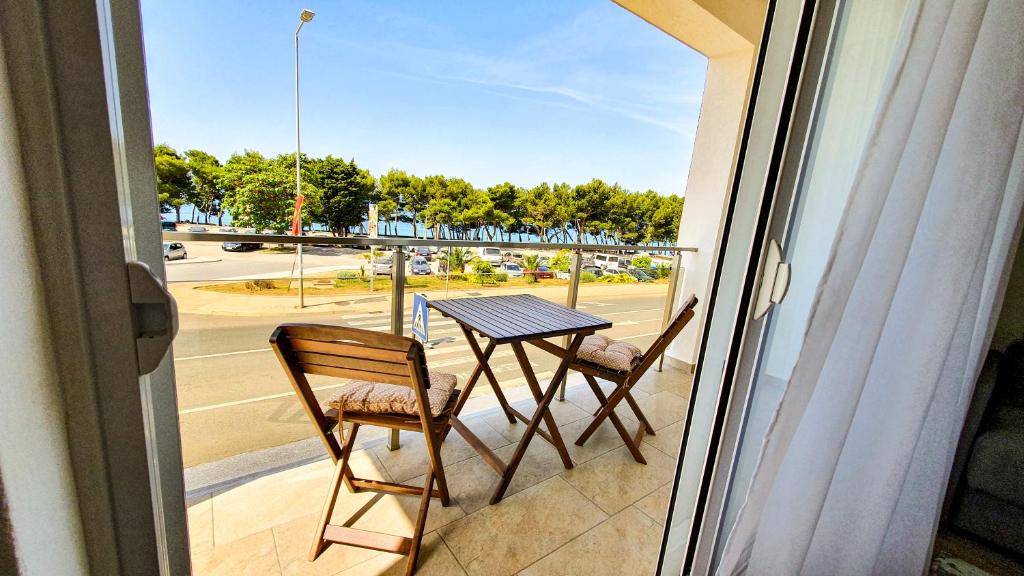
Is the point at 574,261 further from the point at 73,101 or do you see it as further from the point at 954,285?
the point at 73,101

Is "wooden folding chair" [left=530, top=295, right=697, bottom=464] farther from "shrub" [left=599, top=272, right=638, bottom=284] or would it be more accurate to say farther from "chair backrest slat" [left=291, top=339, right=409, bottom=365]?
"shrub" [left=599, top=272, right=638, bottom=284]

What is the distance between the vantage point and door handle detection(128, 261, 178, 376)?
1.45ft

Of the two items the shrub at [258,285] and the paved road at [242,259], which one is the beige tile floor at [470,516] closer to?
the paved road at [242,259]

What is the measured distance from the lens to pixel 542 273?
11.6 ft

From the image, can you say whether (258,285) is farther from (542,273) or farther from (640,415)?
(640,415)

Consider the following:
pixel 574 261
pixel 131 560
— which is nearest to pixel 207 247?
pixel 131 560

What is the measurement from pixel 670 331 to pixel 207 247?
94.8 inches

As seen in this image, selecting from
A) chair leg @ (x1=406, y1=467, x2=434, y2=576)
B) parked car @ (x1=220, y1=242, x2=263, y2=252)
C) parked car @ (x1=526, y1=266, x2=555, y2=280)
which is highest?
parked car @ (x1=220, y1=242, x2=263, y2=252)

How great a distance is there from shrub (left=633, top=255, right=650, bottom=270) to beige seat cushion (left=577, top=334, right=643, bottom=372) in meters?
1.57

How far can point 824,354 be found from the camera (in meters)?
1.07

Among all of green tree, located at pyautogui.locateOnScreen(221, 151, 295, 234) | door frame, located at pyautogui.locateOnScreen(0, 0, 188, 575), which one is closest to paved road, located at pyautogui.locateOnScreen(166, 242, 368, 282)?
door frame, located at pyautogui.locateOnScreen(0, 0, 188, 575)

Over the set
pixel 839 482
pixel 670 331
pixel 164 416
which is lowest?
pixel 839 482

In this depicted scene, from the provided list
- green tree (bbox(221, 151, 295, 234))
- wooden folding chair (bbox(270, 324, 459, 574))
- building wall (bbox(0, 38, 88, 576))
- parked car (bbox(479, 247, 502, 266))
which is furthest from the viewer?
green tree (bbox(221, 151, 295, 234))

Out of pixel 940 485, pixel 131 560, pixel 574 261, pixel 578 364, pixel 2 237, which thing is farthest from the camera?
pixel 574 261
